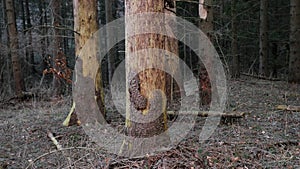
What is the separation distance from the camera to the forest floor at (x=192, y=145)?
10.8 ft

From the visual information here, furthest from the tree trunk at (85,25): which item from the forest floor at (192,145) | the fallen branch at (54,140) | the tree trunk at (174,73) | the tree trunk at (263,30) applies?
the tree trunk at (263,30)

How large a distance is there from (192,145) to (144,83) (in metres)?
1.03

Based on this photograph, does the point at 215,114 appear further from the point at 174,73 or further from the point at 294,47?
the point at 294,47

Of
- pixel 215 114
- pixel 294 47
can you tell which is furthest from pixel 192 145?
pixel 294 47

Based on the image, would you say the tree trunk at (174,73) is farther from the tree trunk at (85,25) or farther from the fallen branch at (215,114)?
the tree trunk at (85,25)

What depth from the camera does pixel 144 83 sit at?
3375 millimetres

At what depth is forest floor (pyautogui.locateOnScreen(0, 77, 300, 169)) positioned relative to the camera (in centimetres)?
329

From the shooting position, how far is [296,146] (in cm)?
382

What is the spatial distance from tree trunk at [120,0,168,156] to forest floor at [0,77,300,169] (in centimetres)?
30

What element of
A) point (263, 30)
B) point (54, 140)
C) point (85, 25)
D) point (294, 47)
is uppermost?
point (263, 30)

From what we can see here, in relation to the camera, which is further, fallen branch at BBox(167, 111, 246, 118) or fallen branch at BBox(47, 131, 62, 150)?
fallen branch at BBox(167, 111, 246, 118)

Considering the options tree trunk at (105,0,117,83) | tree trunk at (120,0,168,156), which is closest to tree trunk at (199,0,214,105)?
tree trunk at (120,0,168,156)

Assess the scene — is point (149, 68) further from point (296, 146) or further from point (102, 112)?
point (102, 112)

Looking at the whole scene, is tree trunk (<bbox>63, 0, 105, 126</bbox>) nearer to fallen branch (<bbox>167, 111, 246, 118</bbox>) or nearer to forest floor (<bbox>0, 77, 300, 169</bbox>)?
forest floor (<bbox>0, 77, 300, 169</bbox>)
